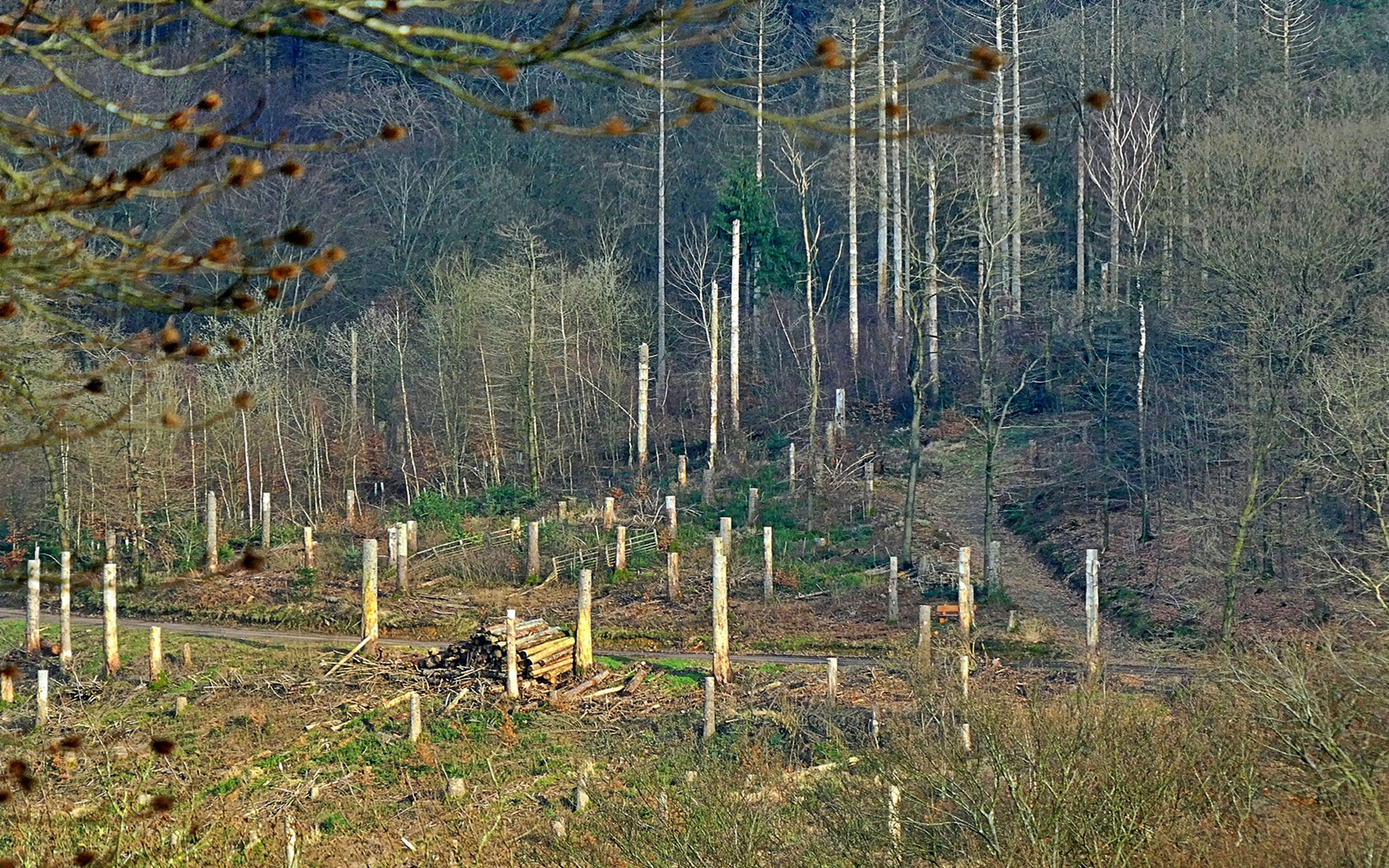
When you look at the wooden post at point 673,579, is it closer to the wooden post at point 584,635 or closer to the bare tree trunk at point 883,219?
the wooden post at point 584,635

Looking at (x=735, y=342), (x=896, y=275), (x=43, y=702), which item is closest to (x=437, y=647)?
(x=43, y=702)

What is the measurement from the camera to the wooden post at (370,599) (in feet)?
76.0

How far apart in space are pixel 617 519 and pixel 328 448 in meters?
9.70

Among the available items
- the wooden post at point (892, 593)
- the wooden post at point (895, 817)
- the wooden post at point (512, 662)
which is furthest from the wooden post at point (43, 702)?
the wooden post at point (895, 817)

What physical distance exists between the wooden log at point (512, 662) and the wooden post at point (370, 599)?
325 cm

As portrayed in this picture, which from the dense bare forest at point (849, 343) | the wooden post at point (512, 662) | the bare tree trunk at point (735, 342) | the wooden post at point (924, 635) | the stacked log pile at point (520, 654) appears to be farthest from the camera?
the bare tree trunk at point (735, 342)

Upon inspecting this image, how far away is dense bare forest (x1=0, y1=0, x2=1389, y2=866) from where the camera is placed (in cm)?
2164

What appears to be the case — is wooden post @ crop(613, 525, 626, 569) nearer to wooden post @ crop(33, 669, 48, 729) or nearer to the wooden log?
the wooden log

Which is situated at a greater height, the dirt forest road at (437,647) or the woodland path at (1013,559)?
the woodland path at (1013,559)

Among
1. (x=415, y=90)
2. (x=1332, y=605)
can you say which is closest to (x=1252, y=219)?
(x=1332, y=605)

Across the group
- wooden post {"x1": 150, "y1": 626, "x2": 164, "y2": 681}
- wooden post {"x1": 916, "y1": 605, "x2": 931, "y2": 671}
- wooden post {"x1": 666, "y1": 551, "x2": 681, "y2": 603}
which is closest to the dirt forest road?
wooden post {"x1": 916, "y1": 605, "x2": 931, "y2": 671}

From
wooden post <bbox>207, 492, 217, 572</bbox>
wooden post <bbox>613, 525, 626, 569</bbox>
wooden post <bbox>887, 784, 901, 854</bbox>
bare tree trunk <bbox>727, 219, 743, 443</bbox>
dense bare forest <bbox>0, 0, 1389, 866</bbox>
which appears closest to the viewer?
wooden post <bbox>887, 784, 901, 854</bbox>

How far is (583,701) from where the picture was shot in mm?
20500

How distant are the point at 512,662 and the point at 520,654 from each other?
520 millimetres
